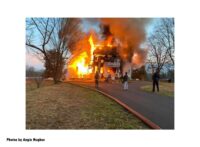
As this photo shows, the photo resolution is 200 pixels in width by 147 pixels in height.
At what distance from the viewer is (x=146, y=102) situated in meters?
6.89

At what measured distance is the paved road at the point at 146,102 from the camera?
6.63m

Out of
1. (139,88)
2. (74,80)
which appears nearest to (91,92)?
(74,80)

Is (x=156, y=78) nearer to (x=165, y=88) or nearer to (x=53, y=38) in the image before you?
(x=165, y=88)

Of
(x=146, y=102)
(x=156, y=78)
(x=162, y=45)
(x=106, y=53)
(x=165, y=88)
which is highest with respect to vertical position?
(x=162, y=45)

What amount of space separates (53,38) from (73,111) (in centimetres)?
128

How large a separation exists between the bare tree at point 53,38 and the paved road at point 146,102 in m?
0.65

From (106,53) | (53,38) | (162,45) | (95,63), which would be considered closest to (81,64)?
(95,63)

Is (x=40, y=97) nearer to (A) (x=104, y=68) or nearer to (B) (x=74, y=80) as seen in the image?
(B) (x=74, y=80)

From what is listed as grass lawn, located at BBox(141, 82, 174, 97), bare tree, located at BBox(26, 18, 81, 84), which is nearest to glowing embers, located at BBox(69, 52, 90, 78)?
bare tree, located at BBox(26, 18, 81, 84)

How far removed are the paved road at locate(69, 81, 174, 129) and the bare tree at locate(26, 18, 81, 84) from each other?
0.65 m

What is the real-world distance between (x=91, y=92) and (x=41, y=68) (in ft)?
3.06

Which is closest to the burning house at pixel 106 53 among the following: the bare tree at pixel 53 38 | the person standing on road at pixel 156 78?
the bare tree at pixel 53 38
